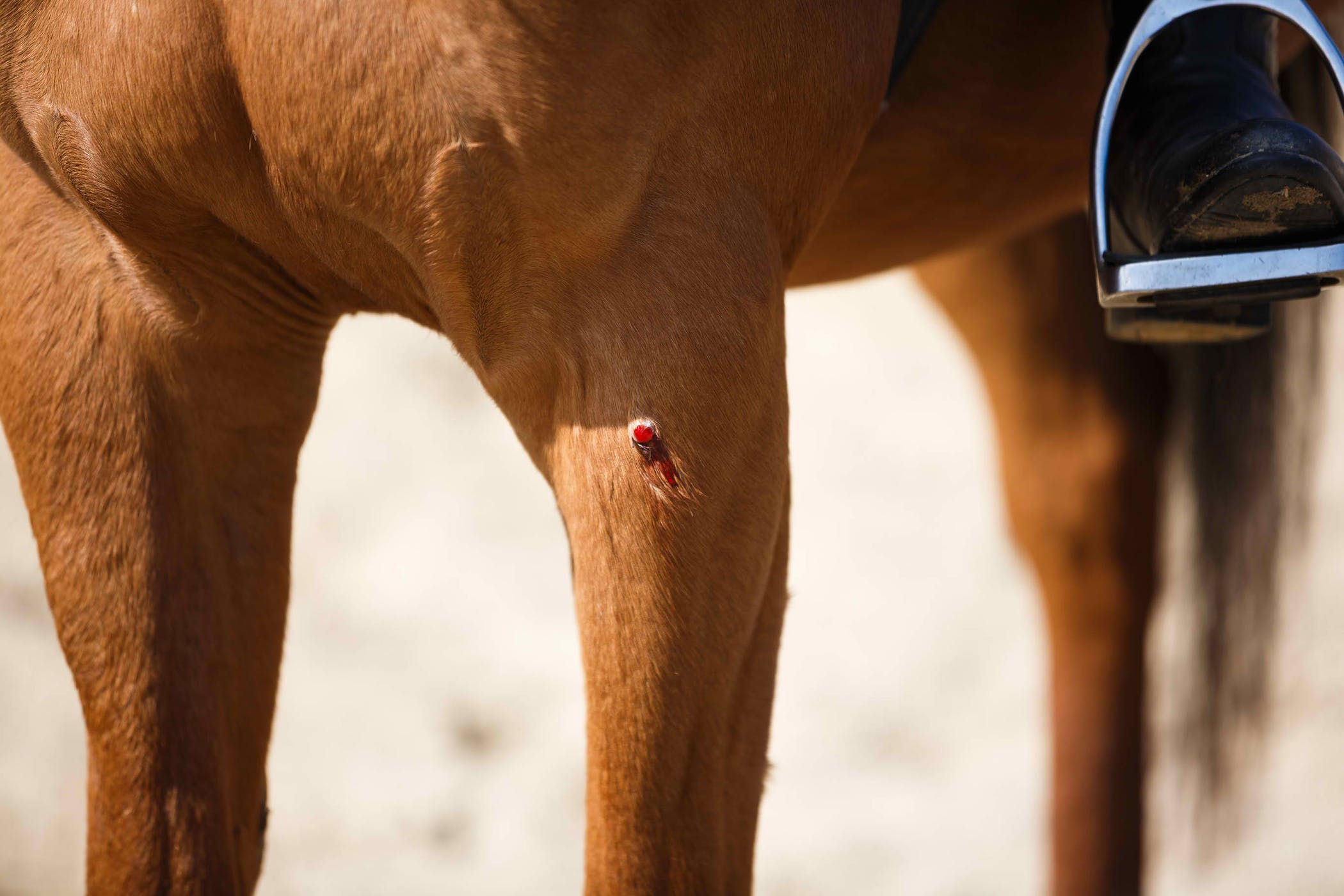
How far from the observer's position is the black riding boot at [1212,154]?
501mm

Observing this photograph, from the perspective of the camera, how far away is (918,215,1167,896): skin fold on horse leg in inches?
41.5

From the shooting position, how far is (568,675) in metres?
1.56

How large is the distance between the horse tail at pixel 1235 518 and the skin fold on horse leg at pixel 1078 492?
4 centimetres

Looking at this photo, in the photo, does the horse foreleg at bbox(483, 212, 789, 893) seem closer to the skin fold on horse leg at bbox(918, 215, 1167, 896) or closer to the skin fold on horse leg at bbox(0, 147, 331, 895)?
the skin fold on horse leg at bbox(0, 147, 331, 895)

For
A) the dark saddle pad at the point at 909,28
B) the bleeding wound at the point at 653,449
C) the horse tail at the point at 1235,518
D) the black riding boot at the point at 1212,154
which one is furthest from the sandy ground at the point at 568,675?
the bleeding wound at the point at 653,449

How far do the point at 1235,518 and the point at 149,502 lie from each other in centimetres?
95

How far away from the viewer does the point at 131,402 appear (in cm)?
53

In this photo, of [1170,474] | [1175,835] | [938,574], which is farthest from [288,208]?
[938,574]

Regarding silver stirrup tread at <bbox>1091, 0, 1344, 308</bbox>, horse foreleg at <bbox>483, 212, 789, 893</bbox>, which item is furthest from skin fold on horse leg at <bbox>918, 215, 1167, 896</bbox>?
horse foreleg at <bbox>483, 212, 789, 893</bbox>

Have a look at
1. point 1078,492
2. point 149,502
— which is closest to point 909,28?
point 149,502

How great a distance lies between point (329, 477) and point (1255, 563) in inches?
50.6

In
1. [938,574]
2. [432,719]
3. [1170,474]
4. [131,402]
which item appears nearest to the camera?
[131,402]

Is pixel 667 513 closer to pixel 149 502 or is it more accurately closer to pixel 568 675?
pixel 149 502

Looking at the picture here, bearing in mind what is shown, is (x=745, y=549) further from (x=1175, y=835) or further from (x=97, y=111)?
(x=1175, y=835)
